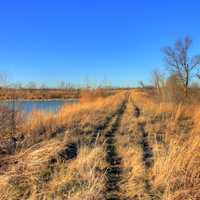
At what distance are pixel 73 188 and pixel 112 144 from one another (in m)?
4.65

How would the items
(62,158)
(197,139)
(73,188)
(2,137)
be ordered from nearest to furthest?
(73,188) < (197,139) < (62,158) < (2,137)

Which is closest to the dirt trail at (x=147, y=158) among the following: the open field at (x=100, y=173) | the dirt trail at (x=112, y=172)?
the open field at (x=100, y=173)

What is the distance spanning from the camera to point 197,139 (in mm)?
6957

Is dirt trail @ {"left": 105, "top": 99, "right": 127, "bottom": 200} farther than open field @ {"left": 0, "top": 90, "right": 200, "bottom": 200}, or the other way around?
dirt trail @ {"left": 105, "top": 99, "right": 127, "bottom": 200}

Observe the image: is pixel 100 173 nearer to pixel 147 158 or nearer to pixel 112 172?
pixel 112 172

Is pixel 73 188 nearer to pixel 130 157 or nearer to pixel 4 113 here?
pixel 130 157

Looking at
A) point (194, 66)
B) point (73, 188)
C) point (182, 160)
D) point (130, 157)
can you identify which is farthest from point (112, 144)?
point (194, 66)

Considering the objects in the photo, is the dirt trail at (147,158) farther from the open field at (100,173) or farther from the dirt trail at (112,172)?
the dirt trail at (112,172)

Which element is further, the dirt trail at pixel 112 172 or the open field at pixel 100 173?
the dirt trail at pixel 112 172

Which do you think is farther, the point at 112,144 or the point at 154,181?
the point at 112,144

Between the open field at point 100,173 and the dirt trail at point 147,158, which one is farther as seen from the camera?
the dirt trail at point 147,158

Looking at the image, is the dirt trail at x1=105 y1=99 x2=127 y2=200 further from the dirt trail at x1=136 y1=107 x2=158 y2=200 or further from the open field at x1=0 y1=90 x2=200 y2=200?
the dirt trail at x1=136 y1=107 x2=158 y2=200

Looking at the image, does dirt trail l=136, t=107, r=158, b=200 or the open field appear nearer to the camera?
the open field

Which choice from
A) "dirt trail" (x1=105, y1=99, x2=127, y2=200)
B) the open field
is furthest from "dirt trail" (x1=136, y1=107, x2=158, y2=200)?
"dirt trail" (x1=105, y1=99, x2=127, y2=200)
